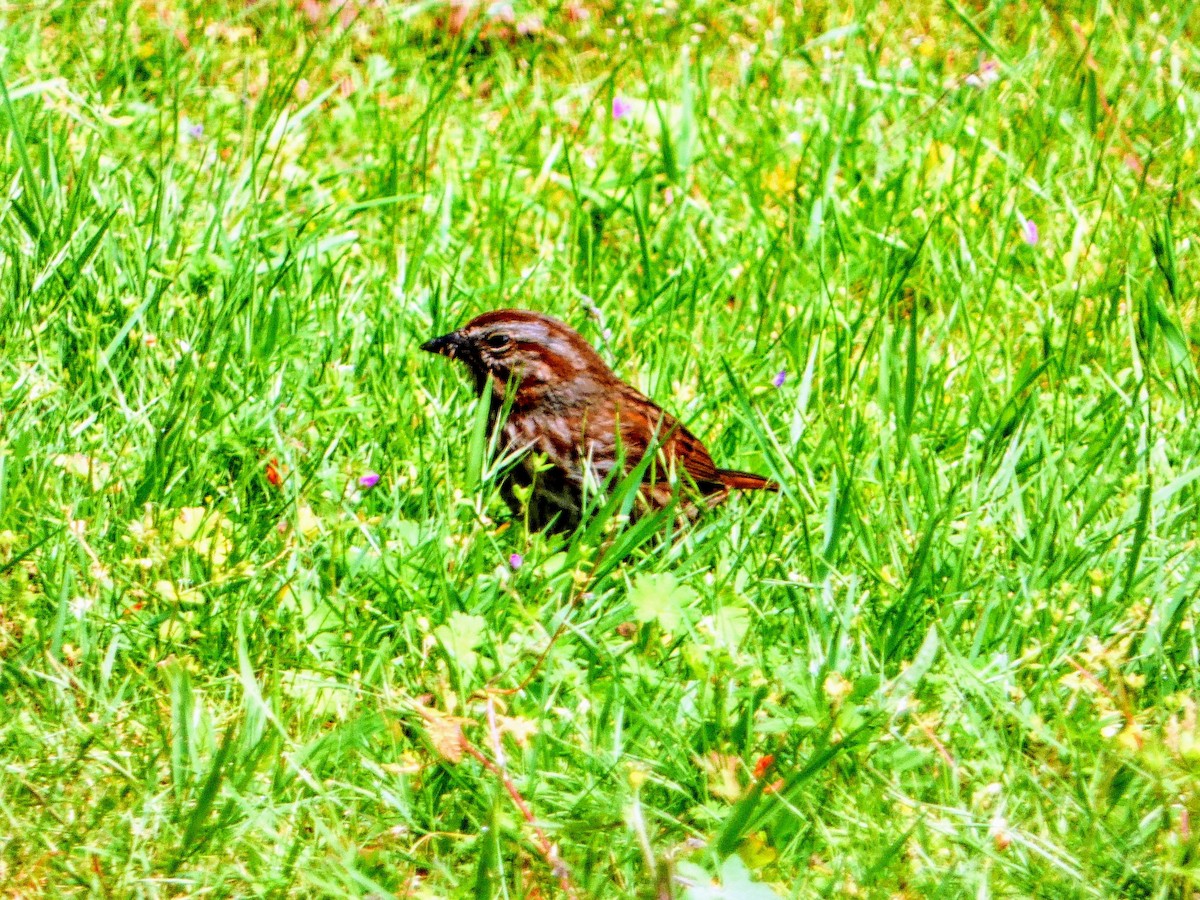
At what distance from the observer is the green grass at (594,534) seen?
302 cm

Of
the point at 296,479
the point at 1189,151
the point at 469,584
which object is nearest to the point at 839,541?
the point at 469,584

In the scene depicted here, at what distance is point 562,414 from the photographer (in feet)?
15.1

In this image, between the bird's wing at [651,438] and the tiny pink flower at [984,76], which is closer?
the bird's wing at [651,438]

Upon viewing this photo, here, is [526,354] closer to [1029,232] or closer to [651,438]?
[651,438]

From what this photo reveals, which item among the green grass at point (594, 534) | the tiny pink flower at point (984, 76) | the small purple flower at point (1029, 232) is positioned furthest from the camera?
the tiny pink flower at point (984, 76)

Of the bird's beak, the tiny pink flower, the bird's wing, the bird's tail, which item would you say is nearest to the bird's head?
the bird's beak

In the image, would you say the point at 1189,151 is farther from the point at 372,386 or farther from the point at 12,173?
the point at 12,173

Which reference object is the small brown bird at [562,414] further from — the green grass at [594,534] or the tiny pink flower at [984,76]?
the tiny pink flower at [984,76]

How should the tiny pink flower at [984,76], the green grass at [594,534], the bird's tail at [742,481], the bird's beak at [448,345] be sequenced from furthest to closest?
the tiny pink flower at [984,76] → the bird's beak at [448,345] → the bird's tail at [742,481] → the green grass at [594,534]

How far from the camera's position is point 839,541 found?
3.75m

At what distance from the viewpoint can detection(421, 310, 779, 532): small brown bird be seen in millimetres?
4422

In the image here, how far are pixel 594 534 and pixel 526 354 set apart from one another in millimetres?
928

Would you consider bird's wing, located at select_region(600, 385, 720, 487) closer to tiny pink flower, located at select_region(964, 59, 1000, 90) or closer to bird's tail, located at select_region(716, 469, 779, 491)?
bird's tail, located at select_region(716, 469, 779, 491)

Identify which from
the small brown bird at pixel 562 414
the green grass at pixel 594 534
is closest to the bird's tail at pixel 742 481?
the small brown bird at pixel 562 414
